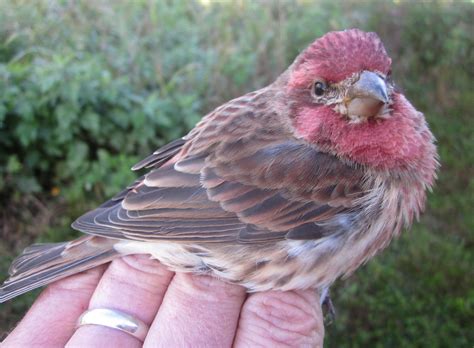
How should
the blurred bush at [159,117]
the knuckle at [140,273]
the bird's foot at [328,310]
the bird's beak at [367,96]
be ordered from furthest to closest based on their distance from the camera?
the blurred bush at [159,117] → the bird's foot at [328,310] → the knuckle at [140,273] → the bird's beak at [367,96]

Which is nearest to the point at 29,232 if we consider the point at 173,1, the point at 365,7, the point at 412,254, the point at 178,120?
the point at 178,120

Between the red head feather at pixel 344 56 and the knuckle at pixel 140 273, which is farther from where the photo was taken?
the knuckle at pixel 140 273

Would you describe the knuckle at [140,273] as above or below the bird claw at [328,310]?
above

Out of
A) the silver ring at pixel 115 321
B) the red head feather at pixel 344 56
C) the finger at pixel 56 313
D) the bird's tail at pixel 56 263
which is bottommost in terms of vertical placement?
the silver ring at pixel 115 321

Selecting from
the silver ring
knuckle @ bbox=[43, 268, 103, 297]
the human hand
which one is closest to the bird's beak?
the human hand

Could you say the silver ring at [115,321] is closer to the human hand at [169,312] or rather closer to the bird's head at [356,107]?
the human hand at [169,312]

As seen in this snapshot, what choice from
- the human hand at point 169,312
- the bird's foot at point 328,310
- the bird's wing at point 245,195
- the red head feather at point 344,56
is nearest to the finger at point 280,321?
the human hand at point 169,312

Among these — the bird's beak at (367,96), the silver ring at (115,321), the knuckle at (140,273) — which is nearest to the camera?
the bird's beak at (367,96)

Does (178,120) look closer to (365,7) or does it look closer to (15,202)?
(15,202)

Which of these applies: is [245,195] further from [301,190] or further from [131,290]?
[131,290]
